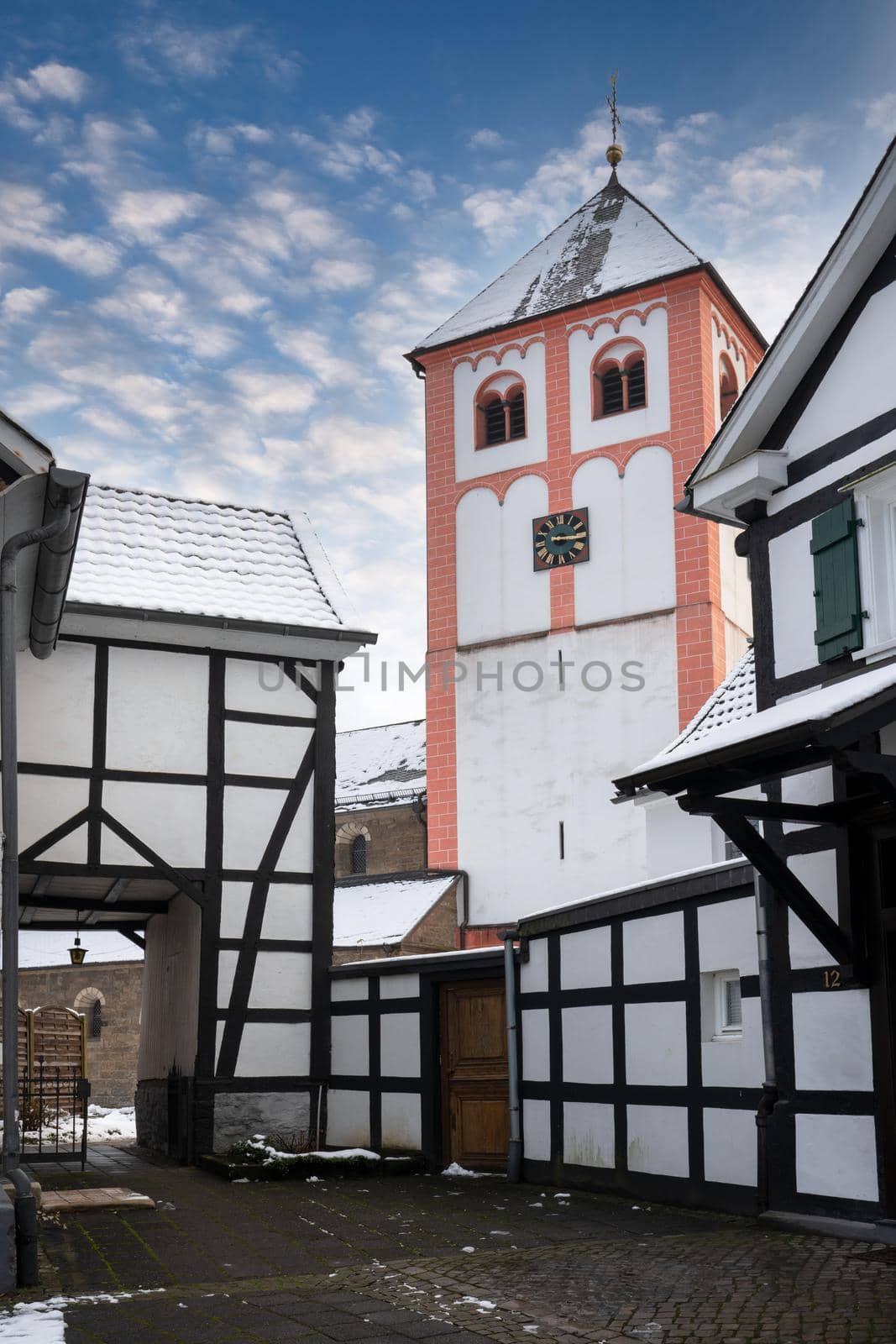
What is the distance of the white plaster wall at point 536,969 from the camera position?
42.6 feet

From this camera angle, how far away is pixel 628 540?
3012cm

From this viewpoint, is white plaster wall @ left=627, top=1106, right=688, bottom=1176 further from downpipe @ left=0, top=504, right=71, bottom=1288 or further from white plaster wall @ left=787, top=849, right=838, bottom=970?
downpipe @ left=0, top=504, right=71, bottom=1288

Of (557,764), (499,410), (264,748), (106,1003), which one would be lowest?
(106,1003)

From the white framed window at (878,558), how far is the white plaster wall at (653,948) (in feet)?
8.92

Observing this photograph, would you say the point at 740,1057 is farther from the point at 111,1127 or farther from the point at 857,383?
the point at 111,1127

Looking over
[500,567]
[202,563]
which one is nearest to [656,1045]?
[202,563]

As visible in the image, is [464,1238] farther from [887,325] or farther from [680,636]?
[680,636]

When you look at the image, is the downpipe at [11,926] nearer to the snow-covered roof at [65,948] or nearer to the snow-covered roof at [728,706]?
the snow-covered roof at [728,706]

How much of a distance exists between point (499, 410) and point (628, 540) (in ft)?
16.8

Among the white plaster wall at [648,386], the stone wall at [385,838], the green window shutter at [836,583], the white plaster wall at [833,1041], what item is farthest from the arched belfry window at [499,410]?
the white plaster wall at [833,1041]

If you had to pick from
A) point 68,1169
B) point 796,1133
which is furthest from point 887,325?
point 68,1169

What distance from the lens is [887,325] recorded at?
33.2 ft

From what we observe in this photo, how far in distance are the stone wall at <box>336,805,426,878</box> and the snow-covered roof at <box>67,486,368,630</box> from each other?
20.4 metres

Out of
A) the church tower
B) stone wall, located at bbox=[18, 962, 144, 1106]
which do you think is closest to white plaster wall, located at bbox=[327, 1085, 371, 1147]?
the church tower
